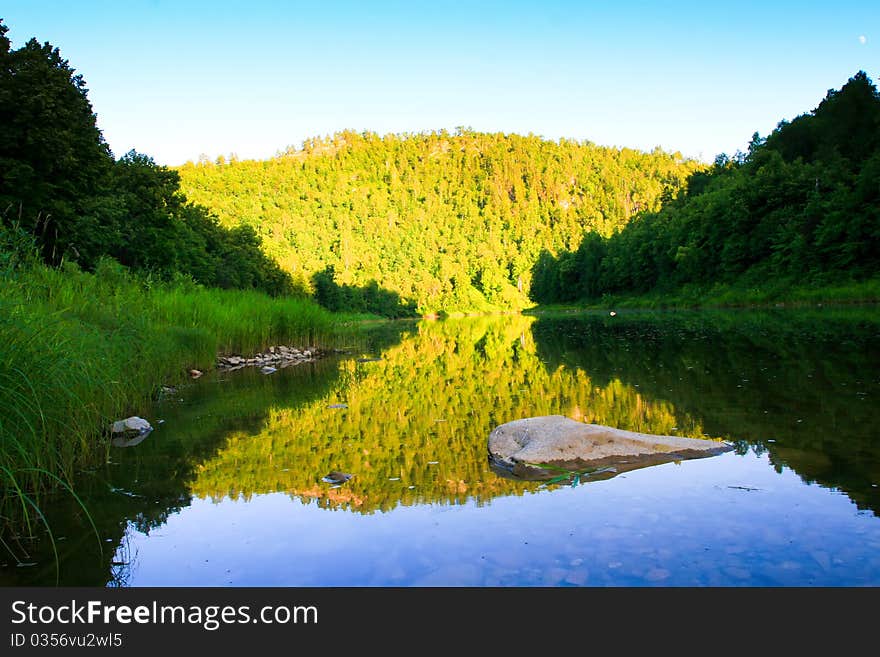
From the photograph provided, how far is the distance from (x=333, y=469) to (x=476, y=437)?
166 cm

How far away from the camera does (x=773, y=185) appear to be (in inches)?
1892

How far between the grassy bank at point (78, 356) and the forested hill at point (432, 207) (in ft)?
234

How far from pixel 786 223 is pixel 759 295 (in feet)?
23.3

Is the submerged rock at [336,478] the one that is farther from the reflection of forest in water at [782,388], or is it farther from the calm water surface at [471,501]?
the reflection of forest in water at [782,388]

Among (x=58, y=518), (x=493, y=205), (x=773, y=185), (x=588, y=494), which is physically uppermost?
(x=493, y=205)

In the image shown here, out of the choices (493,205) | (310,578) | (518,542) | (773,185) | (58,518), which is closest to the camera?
(310,578)

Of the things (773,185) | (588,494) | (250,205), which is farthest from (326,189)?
(588,494)

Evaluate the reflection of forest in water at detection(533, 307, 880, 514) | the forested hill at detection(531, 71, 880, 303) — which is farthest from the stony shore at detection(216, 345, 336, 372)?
the forested hill at detection(531, 71, 880, 303)

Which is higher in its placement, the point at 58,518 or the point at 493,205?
the point at 493,205

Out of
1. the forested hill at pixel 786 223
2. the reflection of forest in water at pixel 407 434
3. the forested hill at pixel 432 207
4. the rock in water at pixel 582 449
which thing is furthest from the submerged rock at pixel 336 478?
the forested hill at pixel 432 207

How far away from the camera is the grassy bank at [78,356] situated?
13.6 ft
